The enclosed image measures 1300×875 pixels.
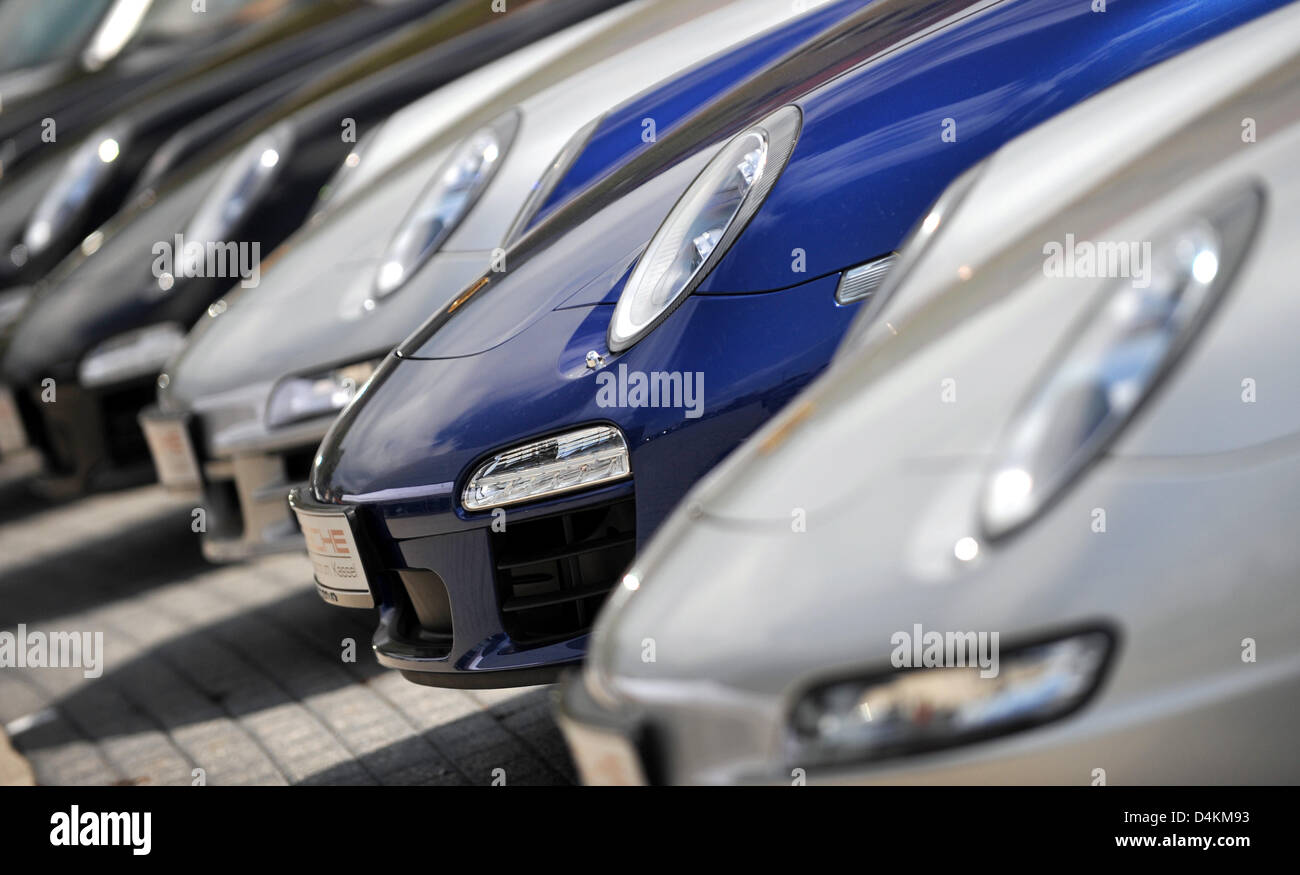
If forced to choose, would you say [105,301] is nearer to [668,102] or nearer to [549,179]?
[549,179]

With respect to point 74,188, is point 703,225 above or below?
below

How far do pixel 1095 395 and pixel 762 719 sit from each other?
51 centimetres

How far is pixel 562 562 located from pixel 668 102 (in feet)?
4.39

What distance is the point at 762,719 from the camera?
5.38ft

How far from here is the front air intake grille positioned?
2801 mm

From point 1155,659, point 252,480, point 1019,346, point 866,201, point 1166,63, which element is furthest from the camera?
point 252,480

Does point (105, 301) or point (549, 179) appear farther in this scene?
point (105, 301)

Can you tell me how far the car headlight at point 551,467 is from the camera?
2756mm

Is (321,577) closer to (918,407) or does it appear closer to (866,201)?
(866,201)

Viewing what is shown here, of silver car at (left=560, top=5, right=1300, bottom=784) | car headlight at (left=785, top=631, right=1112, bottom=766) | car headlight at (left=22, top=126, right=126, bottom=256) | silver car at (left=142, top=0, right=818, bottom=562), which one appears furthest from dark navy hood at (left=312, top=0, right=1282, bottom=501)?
car headlight at (left=22, top=126, right=126, bottom=256)

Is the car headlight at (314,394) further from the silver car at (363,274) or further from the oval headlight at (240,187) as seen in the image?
the oval headlight at (240,187)

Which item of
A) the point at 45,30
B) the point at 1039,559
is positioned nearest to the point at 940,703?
the point at 1039,559

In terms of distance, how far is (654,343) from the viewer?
8.98 ft
